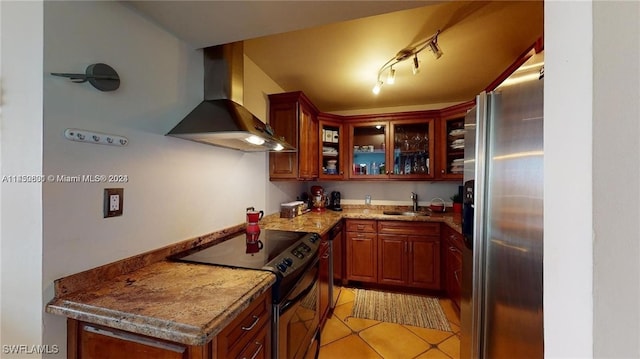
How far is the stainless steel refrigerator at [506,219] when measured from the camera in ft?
2.81

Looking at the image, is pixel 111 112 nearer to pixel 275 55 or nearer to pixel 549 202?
pixel 275 55

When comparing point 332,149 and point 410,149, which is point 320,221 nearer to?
point 332,149

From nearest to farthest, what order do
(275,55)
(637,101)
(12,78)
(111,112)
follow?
(637,101)
(12,78)
(111,112)
(275,55)

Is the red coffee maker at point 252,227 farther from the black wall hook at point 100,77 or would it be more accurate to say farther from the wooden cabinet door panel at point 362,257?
the wooden cabinet door panel at point 362,257

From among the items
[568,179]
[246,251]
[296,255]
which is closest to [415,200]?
[296,255]

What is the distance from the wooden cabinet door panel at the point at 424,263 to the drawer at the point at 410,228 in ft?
0.27

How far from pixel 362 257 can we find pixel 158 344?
237 cm

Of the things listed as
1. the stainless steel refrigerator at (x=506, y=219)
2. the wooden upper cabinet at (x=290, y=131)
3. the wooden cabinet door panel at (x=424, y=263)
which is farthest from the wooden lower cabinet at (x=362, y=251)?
the stainless steel refrigerator at (x=506, y=219)

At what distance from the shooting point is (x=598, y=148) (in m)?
0.36

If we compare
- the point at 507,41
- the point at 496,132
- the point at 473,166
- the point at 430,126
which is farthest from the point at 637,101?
the point at 430,126

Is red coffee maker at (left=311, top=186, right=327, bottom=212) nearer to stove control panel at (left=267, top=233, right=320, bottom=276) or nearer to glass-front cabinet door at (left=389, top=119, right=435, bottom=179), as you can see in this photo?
glass-front cabinet door at (left=389, top=119, right=435, bottom=179)

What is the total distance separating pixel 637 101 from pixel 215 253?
5.40 ft

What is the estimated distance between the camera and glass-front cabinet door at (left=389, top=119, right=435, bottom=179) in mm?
3068

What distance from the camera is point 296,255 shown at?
1428 millimetres
